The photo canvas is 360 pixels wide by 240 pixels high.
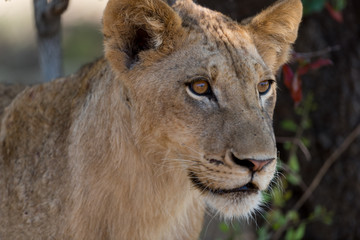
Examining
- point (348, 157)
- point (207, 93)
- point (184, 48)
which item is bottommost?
point (348, 157)

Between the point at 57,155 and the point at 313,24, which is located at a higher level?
the point at 313,24

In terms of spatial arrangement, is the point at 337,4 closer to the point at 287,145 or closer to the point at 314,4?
the point at 314,4

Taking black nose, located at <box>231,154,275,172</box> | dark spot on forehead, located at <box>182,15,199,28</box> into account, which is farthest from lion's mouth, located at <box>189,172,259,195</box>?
dark spot on forehead, located at <box>182,15,199,28</box>

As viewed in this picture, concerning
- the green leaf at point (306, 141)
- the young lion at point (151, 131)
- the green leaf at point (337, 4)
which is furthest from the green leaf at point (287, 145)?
the young lion at point (151, 131)

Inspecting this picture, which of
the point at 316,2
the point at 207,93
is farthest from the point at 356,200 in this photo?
the point at 207,93

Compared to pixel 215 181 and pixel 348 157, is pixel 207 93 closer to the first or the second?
pixel 215 181

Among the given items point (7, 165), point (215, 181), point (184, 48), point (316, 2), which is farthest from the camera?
point (316, 2)

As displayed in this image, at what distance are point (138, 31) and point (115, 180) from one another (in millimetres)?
727

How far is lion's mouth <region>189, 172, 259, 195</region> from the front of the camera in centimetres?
270

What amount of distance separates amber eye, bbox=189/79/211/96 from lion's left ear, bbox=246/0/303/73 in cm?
51

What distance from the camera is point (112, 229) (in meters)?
3.09

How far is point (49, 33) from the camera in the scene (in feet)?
15.4

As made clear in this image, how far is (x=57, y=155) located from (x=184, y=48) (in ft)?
2.82

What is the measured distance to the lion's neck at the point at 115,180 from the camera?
9.95 ft
